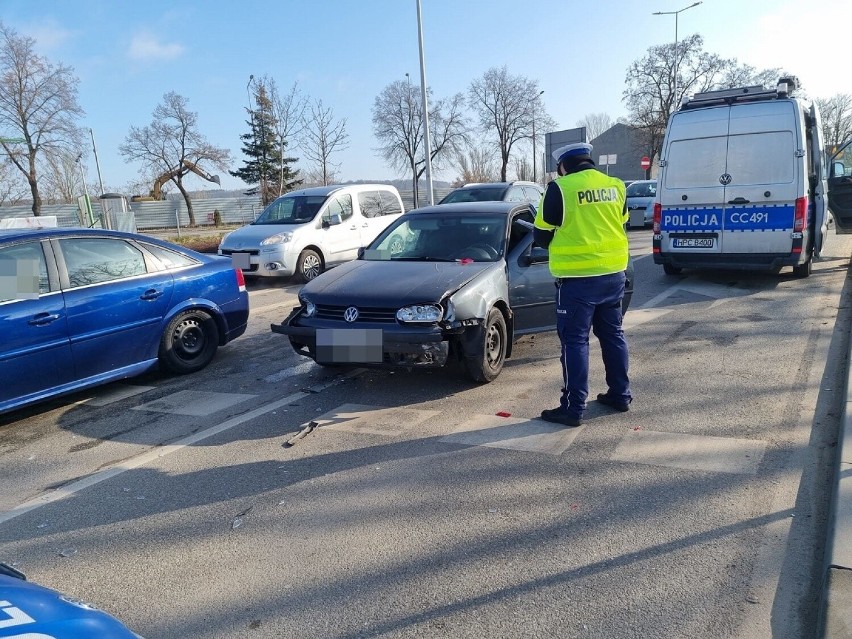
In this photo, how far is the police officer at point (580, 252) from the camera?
457cm

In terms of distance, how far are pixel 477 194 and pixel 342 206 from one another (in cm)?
328

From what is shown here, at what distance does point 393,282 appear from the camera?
5590 mm

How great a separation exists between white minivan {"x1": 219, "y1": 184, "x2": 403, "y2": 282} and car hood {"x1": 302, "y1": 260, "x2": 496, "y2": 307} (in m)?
5.96

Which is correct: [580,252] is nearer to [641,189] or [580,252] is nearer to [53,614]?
[53,614]

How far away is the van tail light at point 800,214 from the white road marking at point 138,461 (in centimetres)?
722

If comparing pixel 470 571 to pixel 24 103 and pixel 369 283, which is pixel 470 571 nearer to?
pixel 369 283

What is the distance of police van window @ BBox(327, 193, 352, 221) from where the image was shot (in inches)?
509

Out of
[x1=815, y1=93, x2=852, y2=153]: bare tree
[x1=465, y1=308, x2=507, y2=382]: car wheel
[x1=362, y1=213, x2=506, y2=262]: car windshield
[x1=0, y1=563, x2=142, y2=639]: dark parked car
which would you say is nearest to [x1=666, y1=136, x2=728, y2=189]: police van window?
[x1=362, y1=213, x2=506, y2=262]: car windshield

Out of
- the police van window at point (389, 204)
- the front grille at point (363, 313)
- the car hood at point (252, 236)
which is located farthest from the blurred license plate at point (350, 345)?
the police van window at point (389, 204)

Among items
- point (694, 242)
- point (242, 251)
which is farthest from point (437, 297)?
point (242, 251)

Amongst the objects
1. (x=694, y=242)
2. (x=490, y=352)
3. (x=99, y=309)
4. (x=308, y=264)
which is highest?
(x=99, y=309)

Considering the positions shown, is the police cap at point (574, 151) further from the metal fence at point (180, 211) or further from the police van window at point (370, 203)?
the metal fence at point (180, 211)

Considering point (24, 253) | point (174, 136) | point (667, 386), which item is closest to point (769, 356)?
point (667, 386)

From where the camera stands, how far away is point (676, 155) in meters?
10.0
